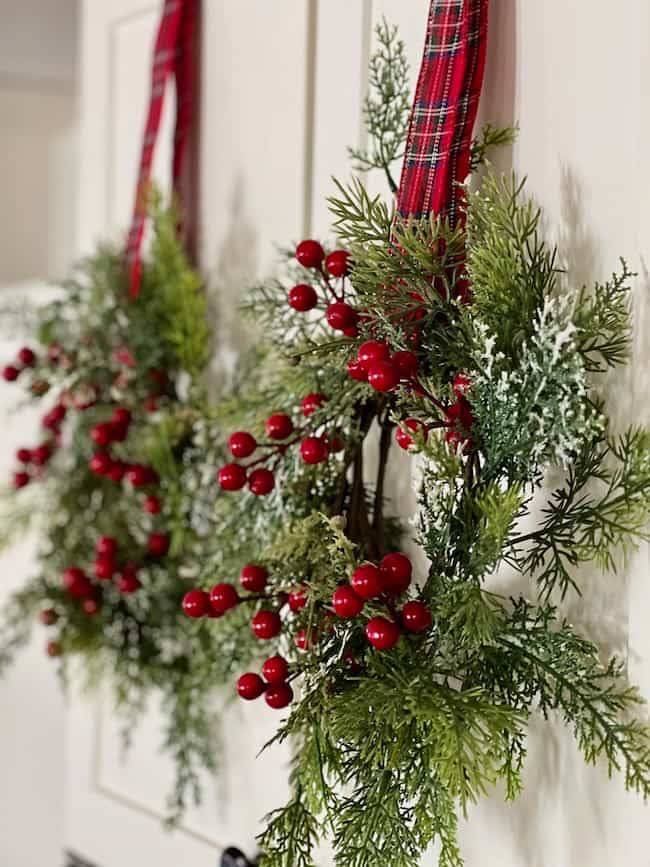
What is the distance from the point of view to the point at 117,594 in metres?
1.25

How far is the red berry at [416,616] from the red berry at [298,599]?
0.10m

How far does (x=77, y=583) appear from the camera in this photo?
3.99 ft

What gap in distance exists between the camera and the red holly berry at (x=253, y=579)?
0.89 metres

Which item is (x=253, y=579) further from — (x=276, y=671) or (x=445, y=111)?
(x=445, y=111)

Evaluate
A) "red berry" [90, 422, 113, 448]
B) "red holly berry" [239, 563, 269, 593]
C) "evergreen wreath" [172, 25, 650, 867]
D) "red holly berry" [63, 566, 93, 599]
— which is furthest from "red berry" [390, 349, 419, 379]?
"red holly berry" [63, 566, 93, 599]

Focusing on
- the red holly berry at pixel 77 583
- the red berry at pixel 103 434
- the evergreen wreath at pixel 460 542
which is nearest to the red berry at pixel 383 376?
the evergreen wreath at pixel 460 542

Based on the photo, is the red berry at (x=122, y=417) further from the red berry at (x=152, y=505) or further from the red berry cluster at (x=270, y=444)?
the red berry cluster at (x=270, y=444)

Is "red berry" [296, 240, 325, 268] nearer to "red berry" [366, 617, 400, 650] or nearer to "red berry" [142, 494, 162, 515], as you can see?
"red berry" [366, 617, 400, 650]

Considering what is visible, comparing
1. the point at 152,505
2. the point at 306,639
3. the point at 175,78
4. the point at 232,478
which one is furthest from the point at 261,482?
the point at 175,78

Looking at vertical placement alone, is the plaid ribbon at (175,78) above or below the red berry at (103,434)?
above

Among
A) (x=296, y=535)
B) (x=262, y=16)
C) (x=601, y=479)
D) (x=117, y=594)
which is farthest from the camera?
(x=117, y=594)

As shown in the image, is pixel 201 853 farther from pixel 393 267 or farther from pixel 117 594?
pixel 393 267

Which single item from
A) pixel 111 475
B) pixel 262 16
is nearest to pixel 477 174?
pixel 262 16

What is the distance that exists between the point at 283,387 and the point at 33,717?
1.06 metres
